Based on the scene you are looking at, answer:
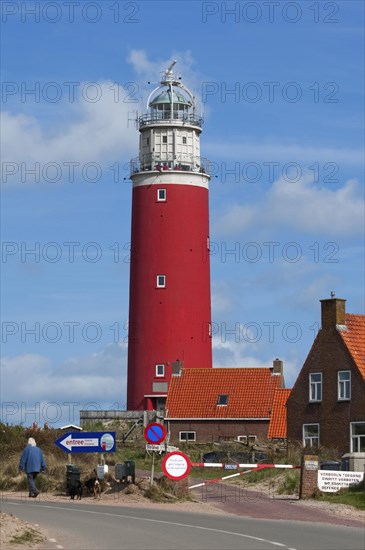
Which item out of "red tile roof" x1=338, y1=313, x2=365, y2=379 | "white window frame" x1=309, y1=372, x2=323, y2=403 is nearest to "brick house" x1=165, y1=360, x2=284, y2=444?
"white window frame" x1=309, y1=372, x2=323, y2=403

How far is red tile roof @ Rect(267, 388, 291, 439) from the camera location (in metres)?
66.3

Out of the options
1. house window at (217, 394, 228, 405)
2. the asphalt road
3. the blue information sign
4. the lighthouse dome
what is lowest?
the asphalt road

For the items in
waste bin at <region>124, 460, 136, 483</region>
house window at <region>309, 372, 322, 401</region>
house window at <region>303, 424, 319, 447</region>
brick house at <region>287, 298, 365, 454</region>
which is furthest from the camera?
house window at <region>309, 372, 322, 401</region>

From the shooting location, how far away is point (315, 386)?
192 ft

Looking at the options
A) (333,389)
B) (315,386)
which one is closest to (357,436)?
(333,389)

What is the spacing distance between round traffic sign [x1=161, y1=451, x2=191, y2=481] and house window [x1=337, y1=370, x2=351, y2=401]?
23.5 metres

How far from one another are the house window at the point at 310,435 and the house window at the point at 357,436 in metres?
2.49

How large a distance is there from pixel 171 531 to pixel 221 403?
4441cm

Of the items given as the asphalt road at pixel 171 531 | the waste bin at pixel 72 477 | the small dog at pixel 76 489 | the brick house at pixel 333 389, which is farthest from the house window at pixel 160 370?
the asphalt road at pixel 171 531

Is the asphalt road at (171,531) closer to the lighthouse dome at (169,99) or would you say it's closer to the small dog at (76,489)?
the small dog at (76,489)

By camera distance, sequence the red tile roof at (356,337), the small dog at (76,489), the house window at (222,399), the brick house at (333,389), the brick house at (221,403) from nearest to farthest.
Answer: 1. the small dog at (76,489)
2. the brick house at (333,389)
3. the red tile roof at (356,337)
4. the brick house at (221,403)
5. the house window at (222,399)

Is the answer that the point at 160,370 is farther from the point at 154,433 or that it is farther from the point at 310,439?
the point at 154,433

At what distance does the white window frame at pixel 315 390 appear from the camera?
58.2 m

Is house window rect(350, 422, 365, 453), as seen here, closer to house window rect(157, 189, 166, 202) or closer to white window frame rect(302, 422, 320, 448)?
white window frame rect(302, 422, 320, 448)
